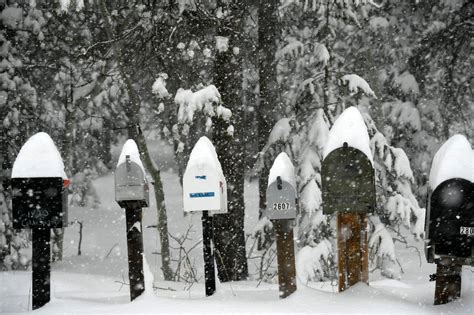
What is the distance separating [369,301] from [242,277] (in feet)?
11.2

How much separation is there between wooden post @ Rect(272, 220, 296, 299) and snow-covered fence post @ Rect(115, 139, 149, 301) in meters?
1.12

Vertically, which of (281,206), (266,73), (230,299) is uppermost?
(266,73)

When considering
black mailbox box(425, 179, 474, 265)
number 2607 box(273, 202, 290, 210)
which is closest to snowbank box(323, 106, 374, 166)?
number 2607 box(273, 202, 290, 210)

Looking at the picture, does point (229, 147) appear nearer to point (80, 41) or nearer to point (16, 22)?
point (16, 22)

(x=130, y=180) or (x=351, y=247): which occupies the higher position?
(x=130, y=180)

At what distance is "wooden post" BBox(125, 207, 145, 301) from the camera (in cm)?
479

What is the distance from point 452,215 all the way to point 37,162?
3.30 metres

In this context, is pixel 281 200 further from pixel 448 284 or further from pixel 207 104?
pixel 207 104

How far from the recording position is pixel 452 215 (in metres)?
4.42

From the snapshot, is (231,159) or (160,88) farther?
(160,88)

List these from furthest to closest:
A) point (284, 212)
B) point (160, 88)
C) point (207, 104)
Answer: point (160, 88) < point (207, 104) < point (284, 212)

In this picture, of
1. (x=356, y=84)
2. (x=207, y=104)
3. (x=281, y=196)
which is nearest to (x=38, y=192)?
(x=281, y=196)

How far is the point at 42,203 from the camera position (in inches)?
185

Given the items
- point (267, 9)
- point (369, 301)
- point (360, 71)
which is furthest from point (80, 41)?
point (369, 301)
